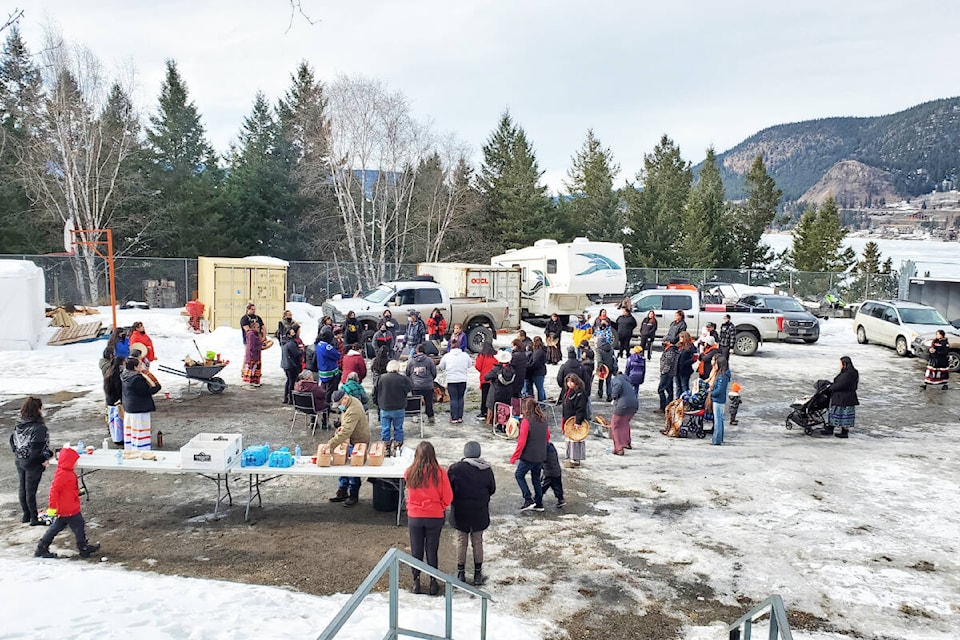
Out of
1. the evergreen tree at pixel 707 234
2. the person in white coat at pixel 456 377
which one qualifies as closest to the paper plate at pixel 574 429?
the person in white coat at pixel 456 377

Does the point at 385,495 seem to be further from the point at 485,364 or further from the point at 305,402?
the point at 485,364

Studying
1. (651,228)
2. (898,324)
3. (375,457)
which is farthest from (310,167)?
(375,457)

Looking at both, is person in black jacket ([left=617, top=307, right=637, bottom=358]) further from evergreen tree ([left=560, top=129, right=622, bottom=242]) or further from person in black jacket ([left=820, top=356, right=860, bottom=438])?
evergreen tree ([left=560, top=129, right=622, bottom=242])

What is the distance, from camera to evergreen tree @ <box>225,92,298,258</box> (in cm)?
3716

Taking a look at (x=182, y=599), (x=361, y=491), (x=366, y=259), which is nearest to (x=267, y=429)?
(x=361, y=491)

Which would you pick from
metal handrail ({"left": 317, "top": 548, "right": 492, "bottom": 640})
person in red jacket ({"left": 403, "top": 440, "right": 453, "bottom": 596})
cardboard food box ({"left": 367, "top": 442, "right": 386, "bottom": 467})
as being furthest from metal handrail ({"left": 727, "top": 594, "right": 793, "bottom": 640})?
cardboard food box ({"left": 367, "top": 442, "right": 386, "bottom": 467})

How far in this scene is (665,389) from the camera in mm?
13625

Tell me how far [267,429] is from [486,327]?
9.72 meters

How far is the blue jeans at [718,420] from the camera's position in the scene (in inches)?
463

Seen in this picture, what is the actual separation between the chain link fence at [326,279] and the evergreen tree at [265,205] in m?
6.54

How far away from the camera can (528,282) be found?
25.8m

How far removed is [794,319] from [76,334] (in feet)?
72.0

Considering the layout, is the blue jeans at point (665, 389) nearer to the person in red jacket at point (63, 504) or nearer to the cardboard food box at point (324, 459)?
the cardboard food box at point (324, 459)

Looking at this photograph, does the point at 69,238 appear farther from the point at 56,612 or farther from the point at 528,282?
the point at 56,612
